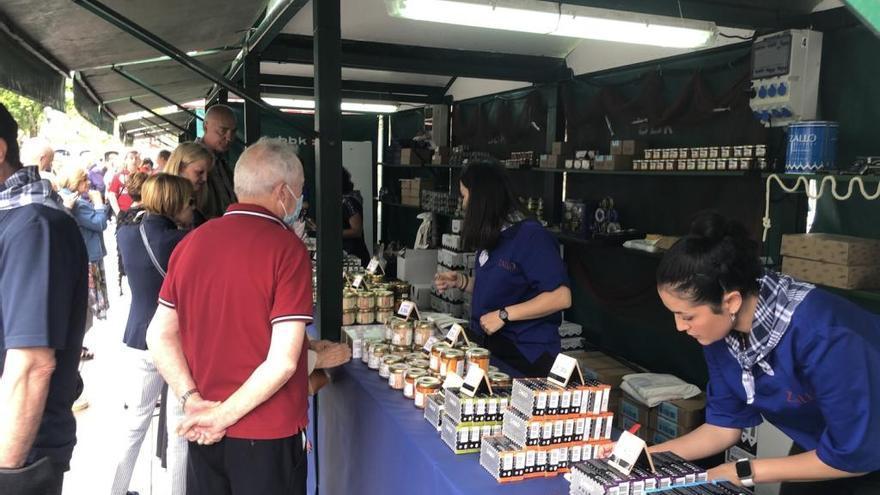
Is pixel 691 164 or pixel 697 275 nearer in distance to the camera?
pixel 697 275

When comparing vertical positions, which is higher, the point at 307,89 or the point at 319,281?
the point at 307,89

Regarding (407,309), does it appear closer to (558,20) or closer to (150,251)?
(150,251)

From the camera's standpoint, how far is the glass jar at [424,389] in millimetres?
2232

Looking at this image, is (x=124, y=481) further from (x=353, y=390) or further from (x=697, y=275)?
(x=697, y=275)

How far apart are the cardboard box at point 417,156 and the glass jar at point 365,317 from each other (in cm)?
547

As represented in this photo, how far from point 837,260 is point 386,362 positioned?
2.30 meters

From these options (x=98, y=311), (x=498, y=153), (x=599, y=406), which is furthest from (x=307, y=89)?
(x=599, y=406)

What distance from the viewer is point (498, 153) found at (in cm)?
708

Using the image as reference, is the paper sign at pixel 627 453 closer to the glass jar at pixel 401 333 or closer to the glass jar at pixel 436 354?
the glass jar at pixel 436 354

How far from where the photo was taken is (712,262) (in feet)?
5.08

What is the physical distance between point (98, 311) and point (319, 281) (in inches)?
180

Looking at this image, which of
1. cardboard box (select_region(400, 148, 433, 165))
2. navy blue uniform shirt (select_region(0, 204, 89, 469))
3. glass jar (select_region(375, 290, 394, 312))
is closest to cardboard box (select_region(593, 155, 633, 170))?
glass jar (select_region(375, 290, 394, 312))

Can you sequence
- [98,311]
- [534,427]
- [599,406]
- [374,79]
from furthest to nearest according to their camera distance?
1. [374,79]
2. [98,311]
3. [599,406]
4. [534,427]

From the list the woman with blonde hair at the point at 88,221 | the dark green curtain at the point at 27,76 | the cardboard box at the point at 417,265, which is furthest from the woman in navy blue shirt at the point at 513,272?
the woman with blonde hair at the point at 88,221
